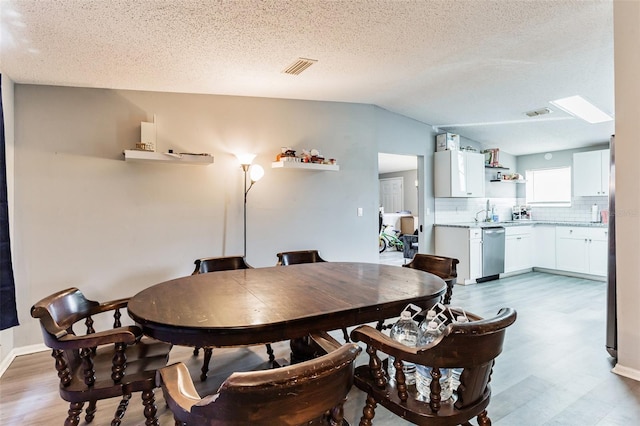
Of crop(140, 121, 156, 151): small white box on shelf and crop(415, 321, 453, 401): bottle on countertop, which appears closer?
crop(415, 321, 453, 401): bottle on countertop

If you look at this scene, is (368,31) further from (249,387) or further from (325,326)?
(249,387)

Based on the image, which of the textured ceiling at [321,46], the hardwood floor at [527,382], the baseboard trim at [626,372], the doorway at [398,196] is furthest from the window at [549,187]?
the baseboard trim at [626,372]

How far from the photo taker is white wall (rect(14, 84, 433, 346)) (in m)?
3.02

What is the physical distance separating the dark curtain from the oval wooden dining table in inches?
58.4

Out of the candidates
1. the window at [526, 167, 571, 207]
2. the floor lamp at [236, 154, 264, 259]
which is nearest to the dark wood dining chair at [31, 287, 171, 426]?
the floor lamp at [236, 154, 264, 259]

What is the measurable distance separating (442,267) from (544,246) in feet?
14.9

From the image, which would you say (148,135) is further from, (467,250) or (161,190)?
(467,250)

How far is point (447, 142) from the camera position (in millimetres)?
5438

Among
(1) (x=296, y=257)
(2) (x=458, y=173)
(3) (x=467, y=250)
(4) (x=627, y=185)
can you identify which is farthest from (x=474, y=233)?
(1) (x=296, y=257)

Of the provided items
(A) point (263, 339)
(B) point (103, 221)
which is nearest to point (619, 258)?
(A) point (263, 339)

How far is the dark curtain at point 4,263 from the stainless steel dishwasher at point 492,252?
5.51 m

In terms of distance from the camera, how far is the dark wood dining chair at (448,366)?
1269 mm

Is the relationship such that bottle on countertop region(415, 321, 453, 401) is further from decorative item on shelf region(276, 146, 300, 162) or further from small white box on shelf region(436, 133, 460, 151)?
small white box on shelf region(436, 133, 460, 151)

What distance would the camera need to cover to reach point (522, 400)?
7.08 ft
